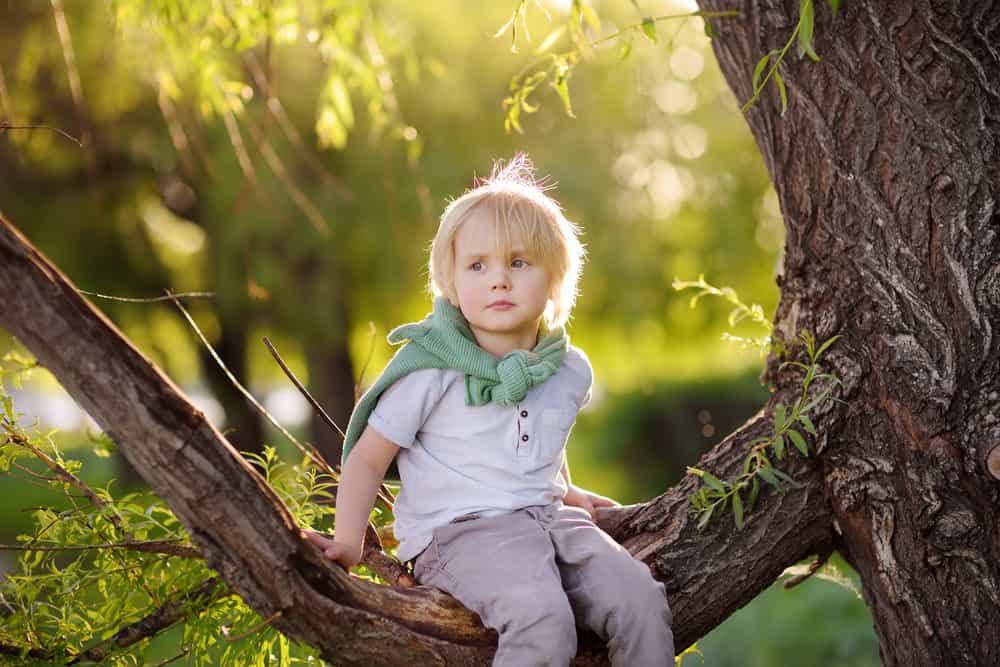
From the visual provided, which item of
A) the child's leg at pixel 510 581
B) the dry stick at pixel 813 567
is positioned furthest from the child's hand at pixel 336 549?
the dry stick at pixel 813 567

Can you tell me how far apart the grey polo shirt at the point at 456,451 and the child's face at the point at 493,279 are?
16cm

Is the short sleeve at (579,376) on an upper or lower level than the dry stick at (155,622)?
→ upper

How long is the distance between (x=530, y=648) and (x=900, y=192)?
1.29 metres

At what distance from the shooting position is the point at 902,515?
231cm

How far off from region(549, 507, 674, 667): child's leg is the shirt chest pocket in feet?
0.48

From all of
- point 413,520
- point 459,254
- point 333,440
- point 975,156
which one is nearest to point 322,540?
point 413,520

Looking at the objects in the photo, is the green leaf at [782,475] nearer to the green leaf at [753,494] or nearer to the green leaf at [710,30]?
the green leaf at [753,494]

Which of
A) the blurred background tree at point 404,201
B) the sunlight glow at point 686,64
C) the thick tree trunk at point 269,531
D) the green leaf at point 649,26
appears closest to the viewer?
the thick tree trunk at point 269,531

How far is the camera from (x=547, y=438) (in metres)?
2.34

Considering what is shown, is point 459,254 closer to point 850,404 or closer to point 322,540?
point 322,540

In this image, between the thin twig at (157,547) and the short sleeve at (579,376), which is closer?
the thin twig at (157,547)

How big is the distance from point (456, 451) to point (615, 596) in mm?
478

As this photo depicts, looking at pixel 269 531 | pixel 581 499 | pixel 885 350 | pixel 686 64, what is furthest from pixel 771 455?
pixel 686 64

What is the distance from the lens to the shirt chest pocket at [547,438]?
7.57 feet
